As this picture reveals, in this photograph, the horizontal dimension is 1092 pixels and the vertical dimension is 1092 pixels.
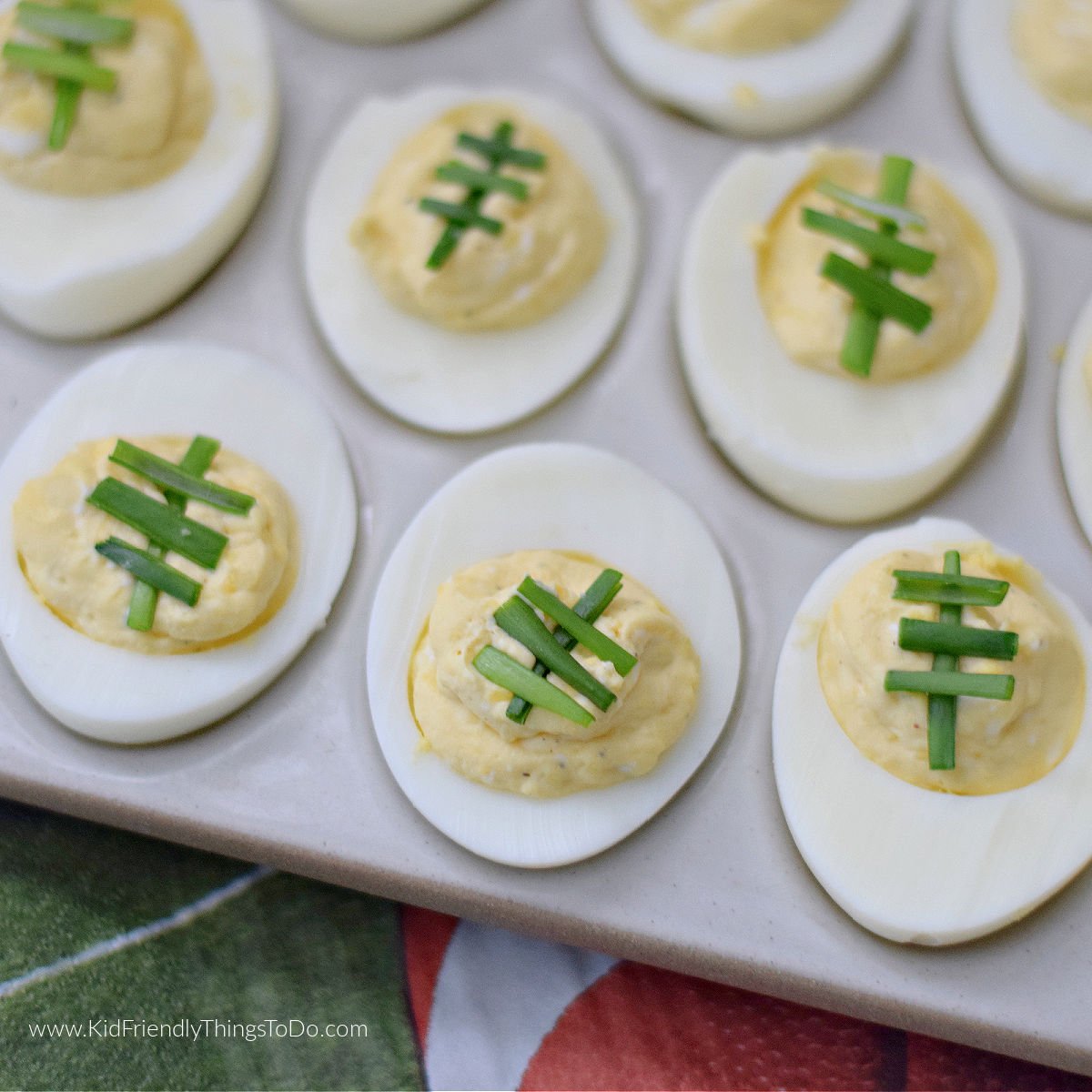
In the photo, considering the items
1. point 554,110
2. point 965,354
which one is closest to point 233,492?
point 554,110

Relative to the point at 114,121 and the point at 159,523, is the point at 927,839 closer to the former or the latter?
the point at 159,523

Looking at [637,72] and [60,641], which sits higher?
[637,72]

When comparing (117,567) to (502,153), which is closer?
(117,567)

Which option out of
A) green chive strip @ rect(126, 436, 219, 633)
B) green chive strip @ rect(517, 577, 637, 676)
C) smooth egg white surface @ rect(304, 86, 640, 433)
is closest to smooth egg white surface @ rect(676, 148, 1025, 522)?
smooth egg white surface @ rect(304, 86, 640, 433)

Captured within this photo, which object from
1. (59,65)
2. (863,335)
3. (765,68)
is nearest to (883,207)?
(863,335)

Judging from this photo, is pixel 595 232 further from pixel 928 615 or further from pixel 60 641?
pixel 60 641

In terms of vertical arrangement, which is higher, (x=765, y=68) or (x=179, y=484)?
(x=765, y=68)

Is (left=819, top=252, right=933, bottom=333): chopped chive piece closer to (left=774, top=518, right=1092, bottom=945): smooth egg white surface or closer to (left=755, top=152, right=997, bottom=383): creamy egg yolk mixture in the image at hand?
(left=755, top=152, right=997, bottom=383): creamy egg yolk mixture
